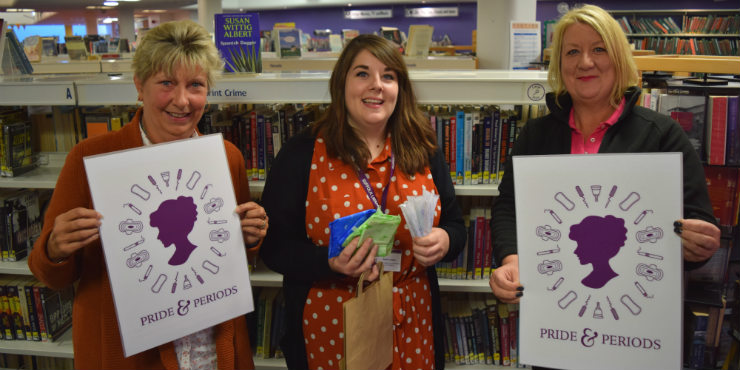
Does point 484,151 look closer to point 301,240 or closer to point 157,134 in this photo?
point 301,240

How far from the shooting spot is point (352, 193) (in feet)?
5.91

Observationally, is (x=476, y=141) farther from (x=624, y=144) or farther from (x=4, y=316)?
(x=4, y=316)

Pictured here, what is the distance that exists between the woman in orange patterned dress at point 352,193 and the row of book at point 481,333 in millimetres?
727

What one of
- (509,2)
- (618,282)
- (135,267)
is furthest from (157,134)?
(509,2)

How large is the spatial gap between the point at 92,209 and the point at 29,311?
5.64 ft

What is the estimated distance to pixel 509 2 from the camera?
17.0ft

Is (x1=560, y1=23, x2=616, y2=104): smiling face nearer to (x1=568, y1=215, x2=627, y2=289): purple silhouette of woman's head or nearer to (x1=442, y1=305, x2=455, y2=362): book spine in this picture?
(x1=568, y1=215, x2=627, y2=289): purple silhouette of woman's head

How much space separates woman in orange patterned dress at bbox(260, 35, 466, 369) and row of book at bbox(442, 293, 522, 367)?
2.39ft

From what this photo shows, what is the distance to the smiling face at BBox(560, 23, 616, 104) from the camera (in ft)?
5.29

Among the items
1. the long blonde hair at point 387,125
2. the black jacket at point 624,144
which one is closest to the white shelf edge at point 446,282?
the black jacket at point 624,144

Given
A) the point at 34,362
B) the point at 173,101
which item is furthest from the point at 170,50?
the point at 34,362

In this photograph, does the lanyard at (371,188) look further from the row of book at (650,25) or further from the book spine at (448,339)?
the row of book at (650,25)

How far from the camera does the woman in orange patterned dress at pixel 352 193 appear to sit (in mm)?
1778

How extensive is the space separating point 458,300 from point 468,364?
33cm
